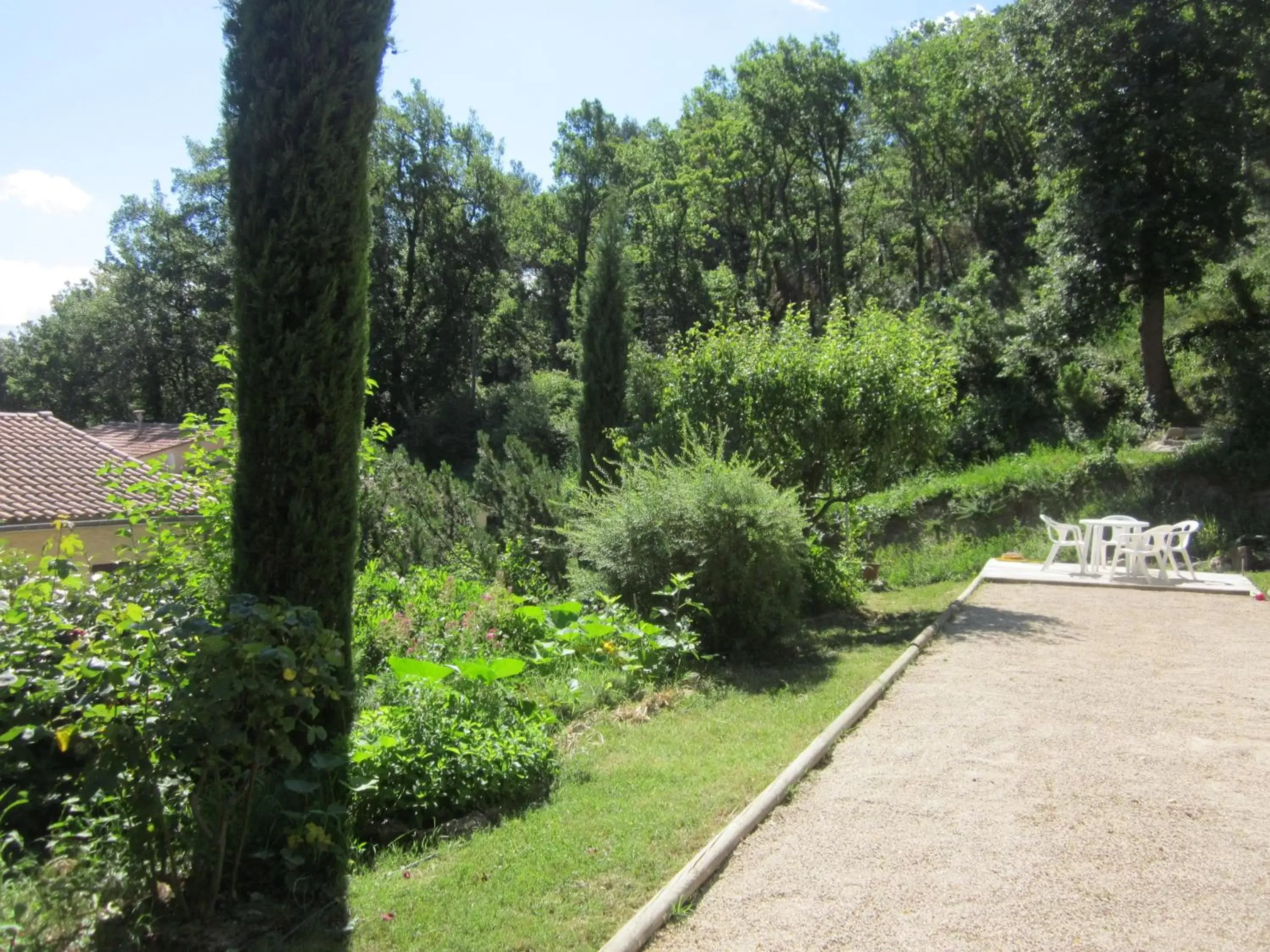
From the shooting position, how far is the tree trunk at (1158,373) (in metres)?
19.7

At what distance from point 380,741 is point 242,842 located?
1086 millimetres

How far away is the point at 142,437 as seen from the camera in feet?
125

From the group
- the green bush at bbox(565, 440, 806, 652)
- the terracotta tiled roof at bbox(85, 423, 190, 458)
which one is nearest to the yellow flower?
the green bush at bbox(565, 440, 806, 652)

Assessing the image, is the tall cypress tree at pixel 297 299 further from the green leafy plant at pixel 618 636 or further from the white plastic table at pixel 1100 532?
the white plastic table at pixel 1100 532

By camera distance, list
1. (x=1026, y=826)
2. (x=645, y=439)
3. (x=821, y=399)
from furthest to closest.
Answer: (x=645, y=439)
(x=821, y=399)
(x=1026, y=826)

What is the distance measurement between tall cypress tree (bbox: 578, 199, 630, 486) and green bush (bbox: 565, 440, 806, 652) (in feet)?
17.1

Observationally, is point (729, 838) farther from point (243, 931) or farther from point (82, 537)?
point (82, 537)

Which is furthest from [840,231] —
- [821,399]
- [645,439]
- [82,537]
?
[82,537]

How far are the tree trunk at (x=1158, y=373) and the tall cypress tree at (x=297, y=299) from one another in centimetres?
1925

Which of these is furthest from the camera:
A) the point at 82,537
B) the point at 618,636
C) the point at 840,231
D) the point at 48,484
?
the point at 840,231

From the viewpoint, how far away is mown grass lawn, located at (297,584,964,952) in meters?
3.58

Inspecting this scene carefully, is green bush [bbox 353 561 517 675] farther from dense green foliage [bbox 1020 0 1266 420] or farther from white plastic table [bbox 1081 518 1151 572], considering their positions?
dense green foliage [bbox 1020 0 1266 420]

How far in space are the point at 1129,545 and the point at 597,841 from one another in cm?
1235

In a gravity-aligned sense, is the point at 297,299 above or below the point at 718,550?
above
